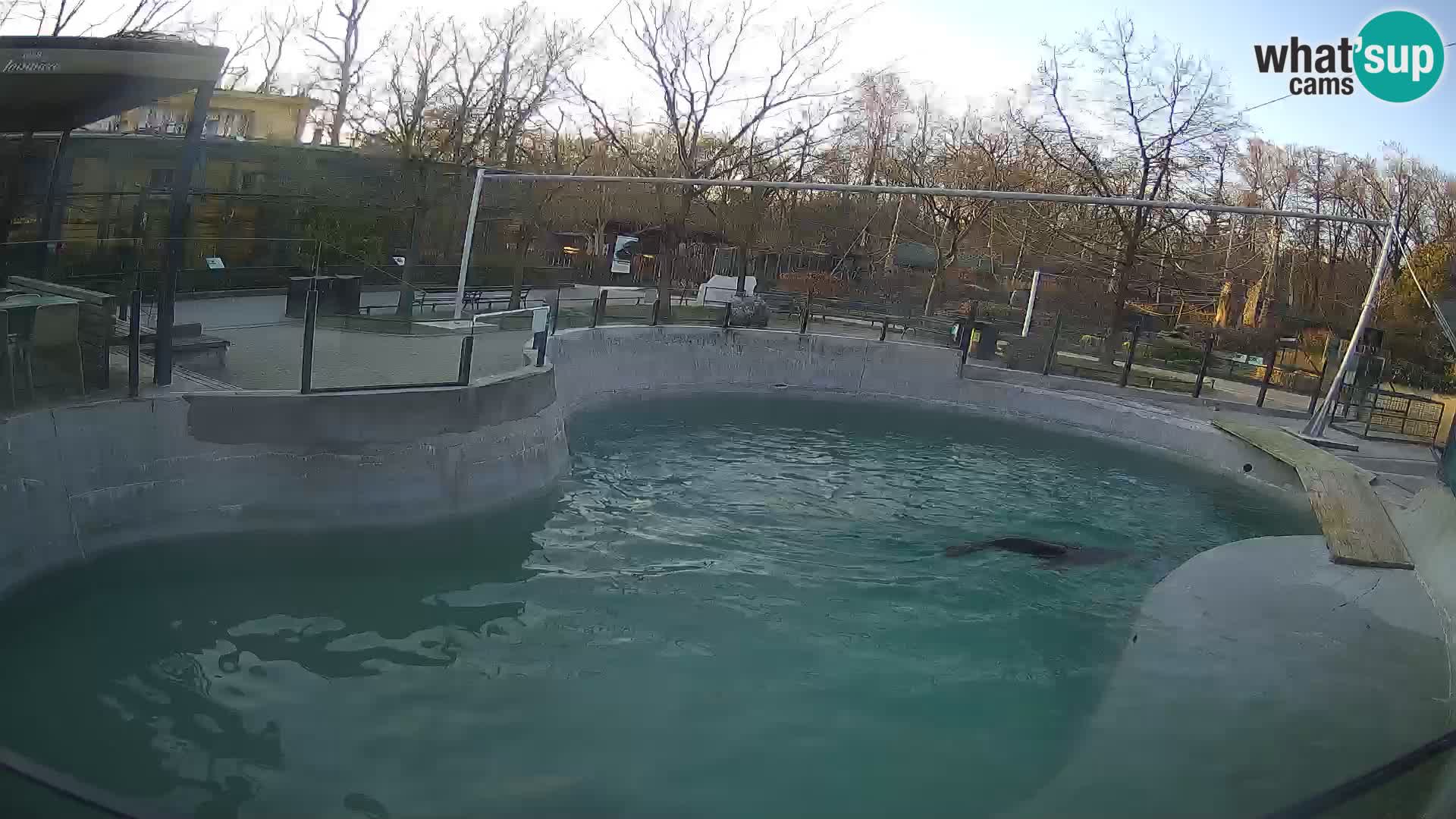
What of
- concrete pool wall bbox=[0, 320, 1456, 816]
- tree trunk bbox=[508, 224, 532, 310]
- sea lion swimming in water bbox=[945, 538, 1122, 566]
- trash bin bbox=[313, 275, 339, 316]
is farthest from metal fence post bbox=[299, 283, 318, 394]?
tree trunk bbox=[508, 224, 532, 310]

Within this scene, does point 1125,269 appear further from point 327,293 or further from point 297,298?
point 297,298

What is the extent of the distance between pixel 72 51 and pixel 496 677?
6.83m

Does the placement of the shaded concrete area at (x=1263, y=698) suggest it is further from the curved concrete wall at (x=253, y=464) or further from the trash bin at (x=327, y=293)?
the trash bin at (x=327, y=293)

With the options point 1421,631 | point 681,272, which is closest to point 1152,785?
point 1421,631

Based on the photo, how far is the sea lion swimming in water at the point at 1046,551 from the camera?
40.5ft

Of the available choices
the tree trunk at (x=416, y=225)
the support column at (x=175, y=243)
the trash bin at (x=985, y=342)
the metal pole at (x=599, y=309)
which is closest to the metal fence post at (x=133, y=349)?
the support column at (x=175, y=243)

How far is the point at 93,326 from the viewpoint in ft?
30.0

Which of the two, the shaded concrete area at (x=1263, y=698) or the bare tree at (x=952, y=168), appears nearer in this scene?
the shaded concrete area at (x=1263, y=698)

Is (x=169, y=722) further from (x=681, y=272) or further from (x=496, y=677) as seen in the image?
(x=681, y=272)

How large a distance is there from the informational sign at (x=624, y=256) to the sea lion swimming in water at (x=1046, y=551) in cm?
2662

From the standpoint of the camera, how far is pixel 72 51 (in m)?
9.58

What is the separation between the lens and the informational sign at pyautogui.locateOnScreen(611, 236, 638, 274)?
3866cm

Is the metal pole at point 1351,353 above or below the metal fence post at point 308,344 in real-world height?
above

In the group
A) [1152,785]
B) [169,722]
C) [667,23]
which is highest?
[667,23]
